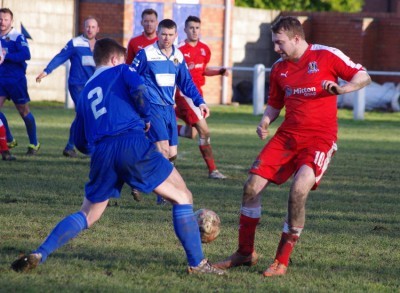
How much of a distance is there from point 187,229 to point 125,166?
0.60 meters

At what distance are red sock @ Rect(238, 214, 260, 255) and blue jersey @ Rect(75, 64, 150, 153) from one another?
3.61 feet

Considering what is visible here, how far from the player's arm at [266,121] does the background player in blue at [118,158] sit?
40.6 inches

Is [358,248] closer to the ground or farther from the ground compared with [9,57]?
closer to the ground

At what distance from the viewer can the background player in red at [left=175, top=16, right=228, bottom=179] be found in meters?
12.8

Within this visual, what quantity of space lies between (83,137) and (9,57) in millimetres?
8178

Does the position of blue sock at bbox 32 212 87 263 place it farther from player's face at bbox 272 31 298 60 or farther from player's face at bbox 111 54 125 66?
player's face at bbox 272 31 298 60

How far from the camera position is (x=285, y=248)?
7.21 meters

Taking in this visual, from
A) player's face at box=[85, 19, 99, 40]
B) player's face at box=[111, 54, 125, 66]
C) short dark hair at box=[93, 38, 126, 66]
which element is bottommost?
player's face at box=[111, 54, 125, 66]

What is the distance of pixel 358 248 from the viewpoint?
8.38m

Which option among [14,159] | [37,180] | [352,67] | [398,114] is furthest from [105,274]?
[398,114]

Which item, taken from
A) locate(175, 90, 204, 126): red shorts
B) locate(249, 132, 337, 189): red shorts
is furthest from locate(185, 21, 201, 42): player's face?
locate(249, 132, 337, 189): red shorts

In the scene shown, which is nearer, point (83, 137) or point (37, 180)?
point (83, 137)

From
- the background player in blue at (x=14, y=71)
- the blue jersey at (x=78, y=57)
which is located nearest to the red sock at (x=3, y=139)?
the background player in blue at (x=14, y=71)

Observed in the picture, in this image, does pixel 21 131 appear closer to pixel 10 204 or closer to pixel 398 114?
pixel 10 204
